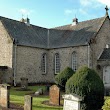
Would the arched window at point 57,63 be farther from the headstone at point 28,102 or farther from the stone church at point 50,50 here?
the headstone at point 28,102

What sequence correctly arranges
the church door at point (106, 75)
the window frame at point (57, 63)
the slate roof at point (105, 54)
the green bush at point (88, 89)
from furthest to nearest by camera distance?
the window frame at point (57, 63) → the slate roof at point (105, 54) → the church door at point (106, 75) → the green bush at point (88, 89)

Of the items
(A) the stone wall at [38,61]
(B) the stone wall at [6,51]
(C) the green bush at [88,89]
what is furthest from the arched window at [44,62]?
(C) the green bush at [88,89]

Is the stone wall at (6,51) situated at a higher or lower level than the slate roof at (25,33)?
lower

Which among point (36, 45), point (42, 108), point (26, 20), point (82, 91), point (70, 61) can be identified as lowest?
point (42, 108)

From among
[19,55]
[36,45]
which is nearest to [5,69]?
[19,55]

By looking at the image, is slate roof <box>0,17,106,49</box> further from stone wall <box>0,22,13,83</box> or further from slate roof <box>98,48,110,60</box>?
slate roof <box>98,48,110,60</box>

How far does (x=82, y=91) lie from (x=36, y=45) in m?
20.9

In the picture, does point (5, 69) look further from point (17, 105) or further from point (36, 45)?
point (17, 105)

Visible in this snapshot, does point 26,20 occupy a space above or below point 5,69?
above

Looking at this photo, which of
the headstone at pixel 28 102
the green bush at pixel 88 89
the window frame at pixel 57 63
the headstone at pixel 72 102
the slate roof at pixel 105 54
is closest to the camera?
the headstone at pixel 72 102

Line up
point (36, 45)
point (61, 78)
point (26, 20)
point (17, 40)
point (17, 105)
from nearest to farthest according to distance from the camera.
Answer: point (17, 105), point (61, 78), point (17, 40), point (36, 45), point (26, 20)

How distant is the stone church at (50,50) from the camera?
107ft

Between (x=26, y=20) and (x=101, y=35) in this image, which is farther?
(x=26, y=20)

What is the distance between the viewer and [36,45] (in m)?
36.1
